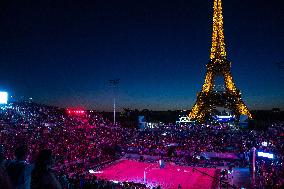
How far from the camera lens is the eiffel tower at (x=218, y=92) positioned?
66.3 metres

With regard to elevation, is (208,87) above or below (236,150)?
above

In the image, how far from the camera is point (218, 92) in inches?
2650

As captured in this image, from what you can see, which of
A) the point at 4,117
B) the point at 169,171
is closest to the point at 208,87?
the point at 169,171

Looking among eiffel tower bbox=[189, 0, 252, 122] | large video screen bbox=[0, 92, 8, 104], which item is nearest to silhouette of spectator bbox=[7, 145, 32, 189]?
large video screen bbox=[0, 92, 8, 104]

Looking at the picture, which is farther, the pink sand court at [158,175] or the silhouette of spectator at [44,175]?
the pink sand court at [158,175]

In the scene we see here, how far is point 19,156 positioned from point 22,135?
34.2 metres

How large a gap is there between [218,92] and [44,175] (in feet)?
216

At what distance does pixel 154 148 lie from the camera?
137 ft

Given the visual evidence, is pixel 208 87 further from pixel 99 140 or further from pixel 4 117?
pixel 4 117

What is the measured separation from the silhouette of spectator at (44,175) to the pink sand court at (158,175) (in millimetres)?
23959

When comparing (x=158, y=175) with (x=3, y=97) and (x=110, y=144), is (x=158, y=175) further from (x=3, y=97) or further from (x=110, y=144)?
(x=3, y=97)

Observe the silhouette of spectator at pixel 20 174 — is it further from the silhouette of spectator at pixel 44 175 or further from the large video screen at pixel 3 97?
the large video screen at pixel 3 97

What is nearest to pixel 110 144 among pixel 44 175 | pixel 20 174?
pixel 20 174

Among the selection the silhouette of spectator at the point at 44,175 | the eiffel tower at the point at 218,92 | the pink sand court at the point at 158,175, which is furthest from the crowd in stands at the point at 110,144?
the silhouette of spectator at the point at 44,175
